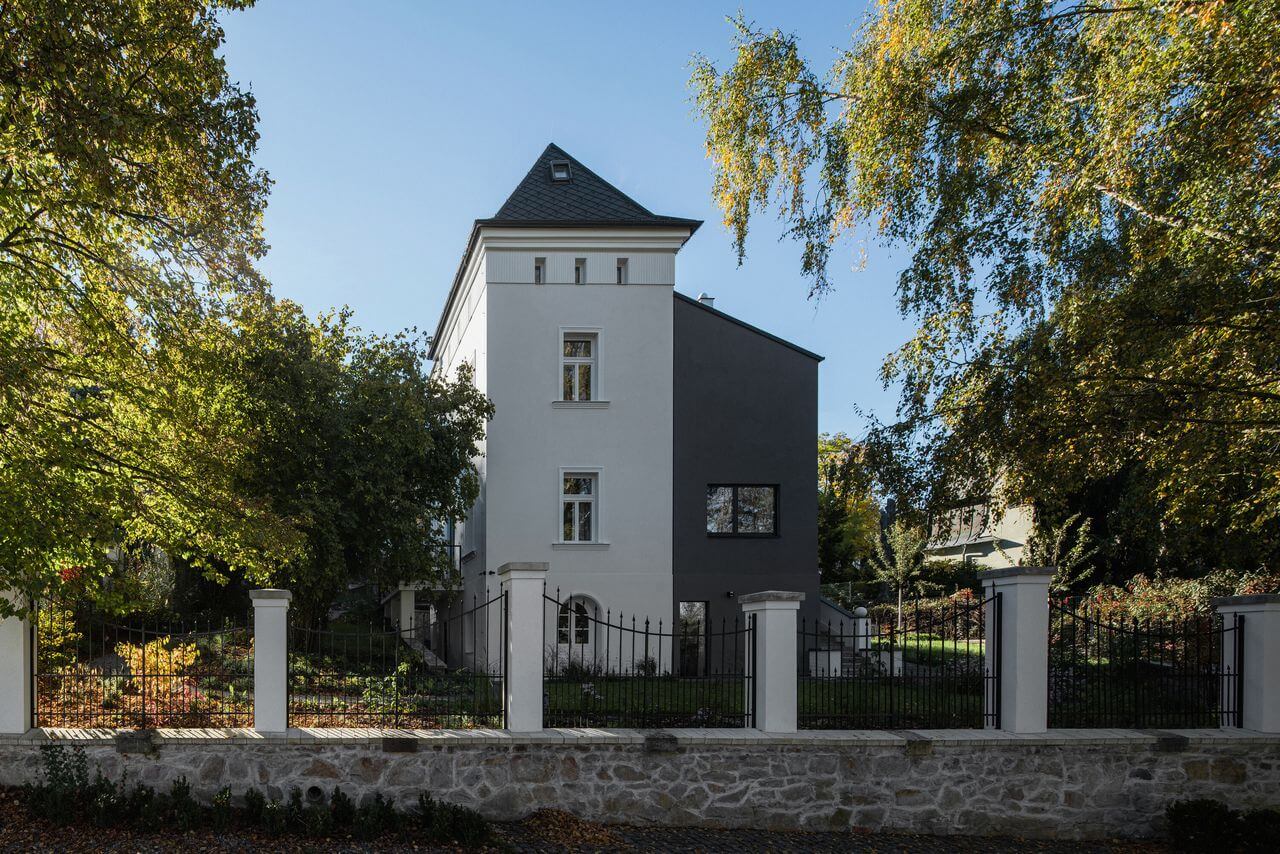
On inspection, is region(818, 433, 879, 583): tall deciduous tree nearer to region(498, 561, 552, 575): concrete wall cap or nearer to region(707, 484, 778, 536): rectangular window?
region(707, 484, 778, 536): rectangular window

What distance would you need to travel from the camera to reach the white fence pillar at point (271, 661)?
8977mm

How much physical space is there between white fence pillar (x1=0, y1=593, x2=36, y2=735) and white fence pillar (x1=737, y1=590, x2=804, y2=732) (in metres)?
6.82

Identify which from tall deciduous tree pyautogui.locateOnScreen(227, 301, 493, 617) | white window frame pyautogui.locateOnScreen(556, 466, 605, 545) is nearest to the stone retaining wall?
tall deciduous tree pyautogui.locateOnScreen(227, 301, 493, 617)

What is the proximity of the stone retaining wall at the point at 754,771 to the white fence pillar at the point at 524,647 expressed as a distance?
0.24 m

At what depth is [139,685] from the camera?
994 cm

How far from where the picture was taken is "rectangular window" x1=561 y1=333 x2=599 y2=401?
20.7 meters

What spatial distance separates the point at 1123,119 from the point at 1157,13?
2.75 feet

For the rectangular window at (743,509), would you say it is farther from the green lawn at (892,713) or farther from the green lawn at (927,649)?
the green lawn at (892,713)

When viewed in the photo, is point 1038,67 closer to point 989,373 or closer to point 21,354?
point 989,373

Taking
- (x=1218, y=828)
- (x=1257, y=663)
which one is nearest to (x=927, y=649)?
(x=1257, y=663)

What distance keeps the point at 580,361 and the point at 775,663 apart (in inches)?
475

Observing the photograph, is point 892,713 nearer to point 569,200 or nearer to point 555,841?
point 555,841

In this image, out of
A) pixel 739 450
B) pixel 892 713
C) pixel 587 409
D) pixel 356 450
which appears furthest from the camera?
pixel 739 450

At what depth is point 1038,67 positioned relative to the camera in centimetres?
1008
